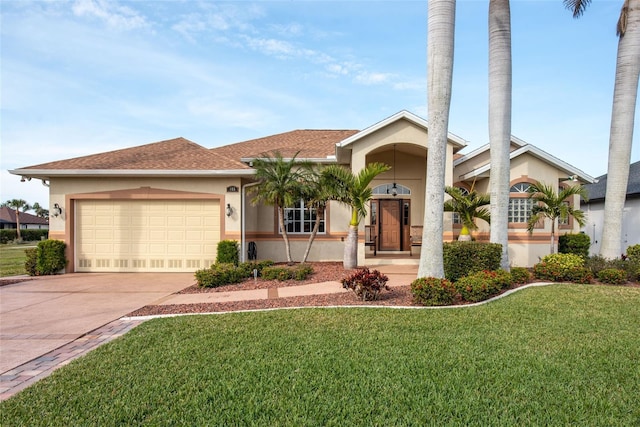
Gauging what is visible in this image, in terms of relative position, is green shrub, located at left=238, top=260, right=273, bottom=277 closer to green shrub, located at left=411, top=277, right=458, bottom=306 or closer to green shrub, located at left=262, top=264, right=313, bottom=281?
green shrub, located at left=262, top=264, right=313, bottom=281

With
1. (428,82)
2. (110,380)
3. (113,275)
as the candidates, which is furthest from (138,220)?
(428,82)

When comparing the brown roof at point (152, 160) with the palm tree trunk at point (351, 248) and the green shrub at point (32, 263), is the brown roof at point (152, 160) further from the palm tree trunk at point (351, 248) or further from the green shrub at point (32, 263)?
the palm tree trunk at point (351, 248)

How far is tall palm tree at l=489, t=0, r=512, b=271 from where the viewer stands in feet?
32.0

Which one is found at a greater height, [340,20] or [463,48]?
[340,20]

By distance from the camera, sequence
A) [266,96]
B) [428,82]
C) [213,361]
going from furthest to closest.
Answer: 1. [266,96]
2. [428,82]
3. [213,361]

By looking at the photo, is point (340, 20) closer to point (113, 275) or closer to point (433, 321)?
point (433, 321)

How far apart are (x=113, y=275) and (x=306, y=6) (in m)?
10.8

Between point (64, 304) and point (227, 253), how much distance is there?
15.0 ft

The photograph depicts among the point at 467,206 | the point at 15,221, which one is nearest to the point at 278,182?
the point at 467,206

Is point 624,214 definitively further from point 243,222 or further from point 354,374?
point 354,374

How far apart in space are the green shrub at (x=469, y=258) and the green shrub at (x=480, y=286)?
0.84 meters

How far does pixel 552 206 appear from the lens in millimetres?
12211

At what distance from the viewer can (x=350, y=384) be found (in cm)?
380

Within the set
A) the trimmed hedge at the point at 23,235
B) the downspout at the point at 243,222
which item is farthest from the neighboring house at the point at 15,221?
the downspout at the point at 243,222
